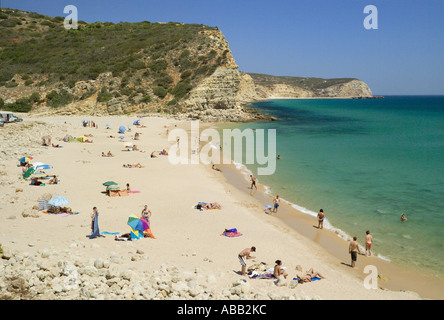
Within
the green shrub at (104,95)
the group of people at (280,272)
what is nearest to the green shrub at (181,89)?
the green shrub at (104,95)

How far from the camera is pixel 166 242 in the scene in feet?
36.0

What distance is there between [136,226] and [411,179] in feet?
63.0

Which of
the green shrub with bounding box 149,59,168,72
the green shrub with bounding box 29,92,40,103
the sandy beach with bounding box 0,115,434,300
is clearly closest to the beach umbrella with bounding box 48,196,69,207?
the sandy beach with bounding box 0,115,434,300

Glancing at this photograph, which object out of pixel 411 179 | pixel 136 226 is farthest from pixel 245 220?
pixel 411 179

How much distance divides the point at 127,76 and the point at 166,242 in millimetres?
46993

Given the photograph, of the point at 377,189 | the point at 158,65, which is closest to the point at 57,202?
the point at 377,189

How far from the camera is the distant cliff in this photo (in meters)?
49.3

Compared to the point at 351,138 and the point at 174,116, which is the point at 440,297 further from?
the point at 174,116

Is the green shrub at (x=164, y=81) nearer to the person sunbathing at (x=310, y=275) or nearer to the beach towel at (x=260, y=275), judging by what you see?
the beach towel at (x=260, y=275)

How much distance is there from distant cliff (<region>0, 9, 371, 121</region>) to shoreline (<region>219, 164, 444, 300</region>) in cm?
3629

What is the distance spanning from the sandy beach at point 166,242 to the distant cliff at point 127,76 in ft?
96.9

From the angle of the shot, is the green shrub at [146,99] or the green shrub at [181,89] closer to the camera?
the green shrub at [146,99]

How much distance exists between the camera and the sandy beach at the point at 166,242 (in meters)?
7.38

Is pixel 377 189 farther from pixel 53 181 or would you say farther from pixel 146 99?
Result: pixel 146 99
